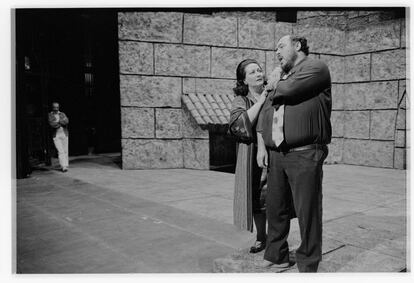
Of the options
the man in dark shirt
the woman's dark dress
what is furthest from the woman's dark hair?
the man in dark shirt

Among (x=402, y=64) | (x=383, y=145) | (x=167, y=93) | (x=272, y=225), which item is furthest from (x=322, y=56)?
(x=272, y=225)

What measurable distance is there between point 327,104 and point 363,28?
22.6 feet

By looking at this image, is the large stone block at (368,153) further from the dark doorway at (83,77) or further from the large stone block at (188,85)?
the dark doorway at (83,77)

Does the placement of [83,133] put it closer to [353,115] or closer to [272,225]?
[353,115]

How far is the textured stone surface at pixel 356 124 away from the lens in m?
8.84

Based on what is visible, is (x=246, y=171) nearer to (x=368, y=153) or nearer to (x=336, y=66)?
(x=368, y=153)

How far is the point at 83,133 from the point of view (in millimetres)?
12242

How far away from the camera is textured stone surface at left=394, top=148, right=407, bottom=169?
8.13 metres

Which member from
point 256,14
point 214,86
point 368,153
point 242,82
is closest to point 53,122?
point 214,86

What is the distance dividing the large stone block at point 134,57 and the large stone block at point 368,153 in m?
4.86

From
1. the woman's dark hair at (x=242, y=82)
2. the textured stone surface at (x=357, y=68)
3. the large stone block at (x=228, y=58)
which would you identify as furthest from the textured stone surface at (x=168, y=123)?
the woman's dark hair at (x=242, y=82)

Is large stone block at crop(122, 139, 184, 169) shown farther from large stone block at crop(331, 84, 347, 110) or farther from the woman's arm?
the woman's arm

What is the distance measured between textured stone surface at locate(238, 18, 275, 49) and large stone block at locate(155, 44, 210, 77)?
0.89 meters

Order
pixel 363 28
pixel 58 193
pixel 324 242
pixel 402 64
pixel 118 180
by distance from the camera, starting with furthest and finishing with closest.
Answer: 1. pixel 363 28
2. pixel 402 64
3. pixel 118 180
4. pixel 58 193
5. pixel 324 242
